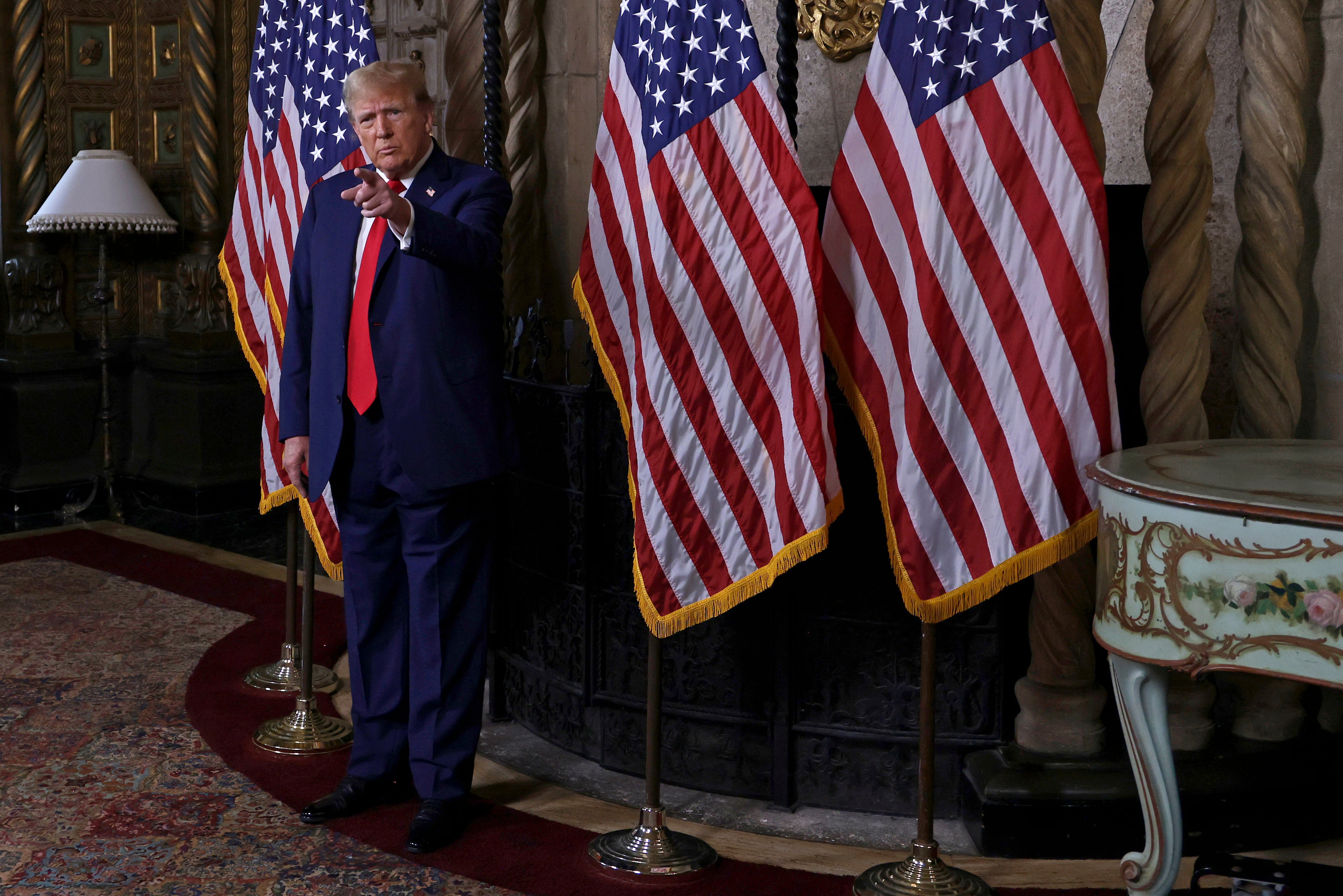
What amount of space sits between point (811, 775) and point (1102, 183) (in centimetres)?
157

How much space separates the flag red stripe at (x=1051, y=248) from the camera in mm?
2586

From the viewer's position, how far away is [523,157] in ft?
13.3

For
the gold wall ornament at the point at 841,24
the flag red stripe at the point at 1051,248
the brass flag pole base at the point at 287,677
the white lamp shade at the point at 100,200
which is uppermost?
the gold wall ornament at the point at 841,24

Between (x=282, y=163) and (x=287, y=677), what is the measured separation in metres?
1.56

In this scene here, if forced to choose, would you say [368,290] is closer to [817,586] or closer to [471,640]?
[471,640]

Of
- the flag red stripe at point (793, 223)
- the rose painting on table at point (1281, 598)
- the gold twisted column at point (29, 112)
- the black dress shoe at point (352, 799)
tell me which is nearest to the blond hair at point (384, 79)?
the flag red stripe at point (793, 223)

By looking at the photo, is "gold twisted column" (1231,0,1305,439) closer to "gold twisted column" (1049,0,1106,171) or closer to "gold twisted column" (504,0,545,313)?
"gold twisted column" (1049,0,1106,171)

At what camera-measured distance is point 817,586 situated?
10.6 feet

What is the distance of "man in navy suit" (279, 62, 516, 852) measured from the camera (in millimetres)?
2908

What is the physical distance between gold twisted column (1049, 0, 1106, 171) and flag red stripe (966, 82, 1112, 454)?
1.30 feet

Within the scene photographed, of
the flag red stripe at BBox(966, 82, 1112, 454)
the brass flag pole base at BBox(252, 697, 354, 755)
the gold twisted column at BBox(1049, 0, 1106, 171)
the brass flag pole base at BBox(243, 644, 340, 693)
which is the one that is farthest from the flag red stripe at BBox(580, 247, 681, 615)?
the brass flag pole base at BBox(243, 644, 340, 693)

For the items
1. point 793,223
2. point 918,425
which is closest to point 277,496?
point 793,223

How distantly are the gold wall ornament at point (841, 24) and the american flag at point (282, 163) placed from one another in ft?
4.68

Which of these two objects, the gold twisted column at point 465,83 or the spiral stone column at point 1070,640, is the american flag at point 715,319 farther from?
the gold twisted column at point 465,83
